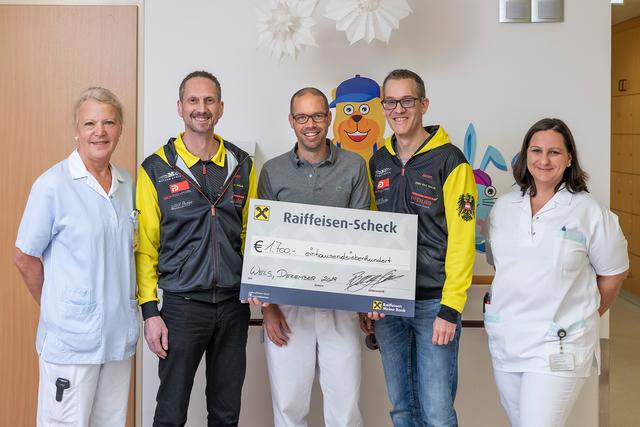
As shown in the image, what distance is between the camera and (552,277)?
7.42 ft

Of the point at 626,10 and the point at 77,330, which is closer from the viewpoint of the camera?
the point at 77,330

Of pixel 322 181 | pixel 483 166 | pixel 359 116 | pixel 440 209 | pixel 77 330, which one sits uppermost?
pixel 359 116

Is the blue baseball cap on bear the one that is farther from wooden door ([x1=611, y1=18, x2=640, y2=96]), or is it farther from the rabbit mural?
wooden door ([x1=611, y1=18, x2=640, y2=96])

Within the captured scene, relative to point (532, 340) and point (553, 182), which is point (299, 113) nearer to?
point (553, 182)

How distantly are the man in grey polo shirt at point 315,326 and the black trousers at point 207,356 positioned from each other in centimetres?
13

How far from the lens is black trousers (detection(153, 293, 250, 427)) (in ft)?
7.98

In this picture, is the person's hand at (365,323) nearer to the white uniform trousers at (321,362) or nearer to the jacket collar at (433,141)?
the white uniform trousers at (321,362)

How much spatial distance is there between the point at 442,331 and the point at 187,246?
0.96 m

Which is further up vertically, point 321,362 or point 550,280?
point 550,280

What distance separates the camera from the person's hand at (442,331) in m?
2.35

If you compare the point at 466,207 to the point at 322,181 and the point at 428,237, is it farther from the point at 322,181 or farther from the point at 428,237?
the point at 322,181

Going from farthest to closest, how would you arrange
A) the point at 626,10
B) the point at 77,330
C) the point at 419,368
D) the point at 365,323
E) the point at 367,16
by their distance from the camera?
the point at 626,10 < the point at 367,16 < the point at 365,323 < the point at 419,368 < the point at 77,330

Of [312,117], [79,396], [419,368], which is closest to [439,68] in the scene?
[312,117]

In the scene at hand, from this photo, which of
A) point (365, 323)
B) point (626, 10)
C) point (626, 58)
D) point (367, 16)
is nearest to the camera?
point (365, 323)
